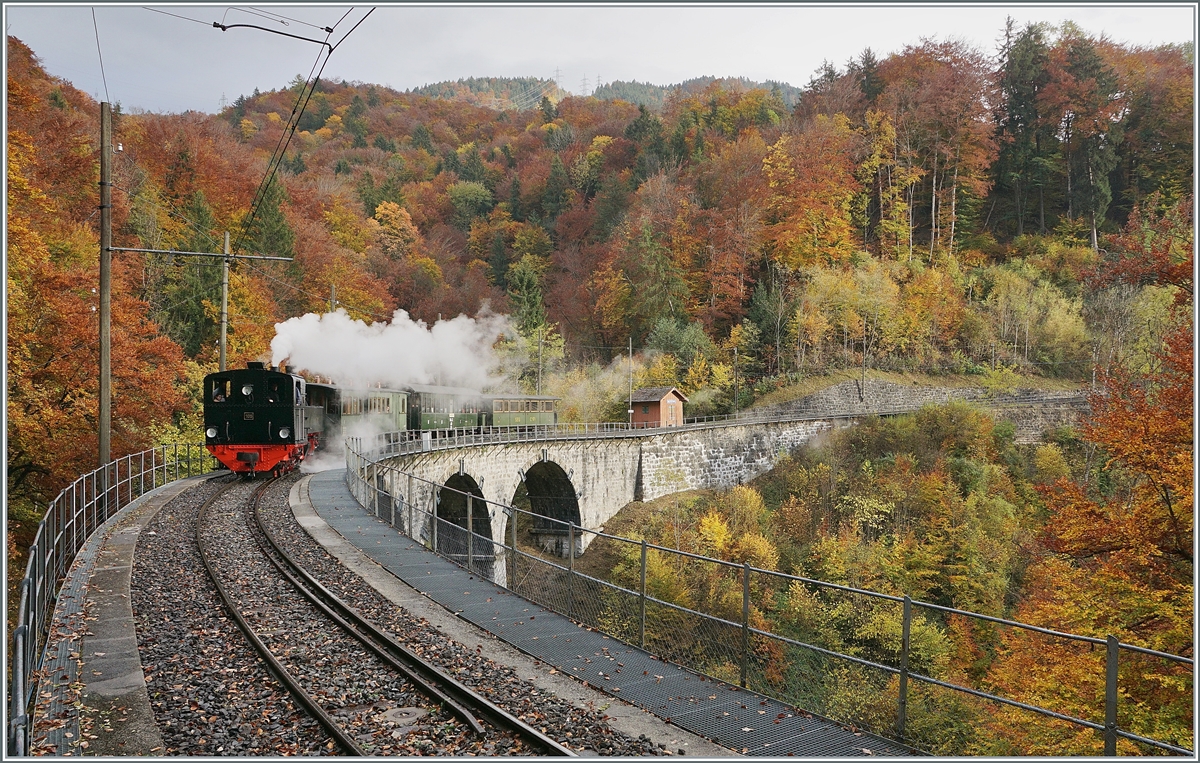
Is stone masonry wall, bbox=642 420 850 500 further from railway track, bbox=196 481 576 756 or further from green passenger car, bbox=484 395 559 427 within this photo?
railway track, bbox=196 481 576 756

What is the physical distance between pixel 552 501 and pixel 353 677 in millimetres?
33102

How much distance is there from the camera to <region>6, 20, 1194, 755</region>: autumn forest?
19.8m

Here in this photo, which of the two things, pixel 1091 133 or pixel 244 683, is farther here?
pixel 1091 133

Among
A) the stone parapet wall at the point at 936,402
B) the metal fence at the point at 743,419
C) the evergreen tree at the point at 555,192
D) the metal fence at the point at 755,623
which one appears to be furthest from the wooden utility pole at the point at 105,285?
the evergreen tree at the point at 555,192

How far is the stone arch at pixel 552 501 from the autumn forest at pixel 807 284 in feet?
16.6

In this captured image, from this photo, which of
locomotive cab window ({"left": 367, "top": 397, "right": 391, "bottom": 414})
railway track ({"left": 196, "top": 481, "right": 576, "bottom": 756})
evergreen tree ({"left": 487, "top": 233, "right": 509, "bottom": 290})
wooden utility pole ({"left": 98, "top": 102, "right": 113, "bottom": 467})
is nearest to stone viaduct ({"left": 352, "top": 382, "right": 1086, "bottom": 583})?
locomotive cab window ({"left": 367, "top": 397, "right": 391, "bottom": 414})

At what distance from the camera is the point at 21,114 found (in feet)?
68.5

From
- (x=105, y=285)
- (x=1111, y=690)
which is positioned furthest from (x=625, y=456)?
(x=1111, y=690)

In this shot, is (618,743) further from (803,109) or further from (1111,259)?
(803,109)

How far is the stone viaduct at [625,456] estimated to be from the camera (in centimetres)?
3158

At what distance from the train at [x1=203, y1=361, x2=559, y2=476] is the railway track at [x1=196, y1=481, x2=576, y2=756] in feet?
33.0

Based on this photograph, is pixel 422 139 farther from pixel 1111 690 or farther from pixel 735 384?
pixel 1111 690

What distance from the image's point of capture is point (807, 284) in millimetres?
57844

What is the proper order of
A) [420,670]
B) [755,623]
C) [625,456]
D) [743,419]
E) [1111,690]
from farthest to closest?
[743,419]
[625,456]
[755,623]
[420,670]
[1111,690]
